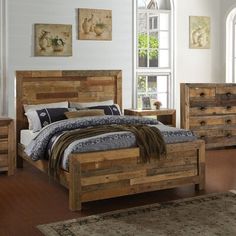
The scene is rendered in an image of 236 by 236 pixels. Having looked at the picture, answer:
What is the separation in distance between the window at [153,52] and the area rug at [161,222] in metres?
3.28

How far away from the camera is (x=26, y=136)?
19.6ft

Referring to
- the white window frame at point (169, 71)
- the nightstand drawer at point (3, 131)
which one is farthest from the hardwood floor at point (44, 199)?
the white window frame at point (169, 71)

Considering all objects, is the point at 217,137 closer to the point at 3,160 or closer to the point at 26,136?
the point at 26,136

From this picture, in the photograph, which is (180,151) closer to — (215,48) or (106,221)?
(106,221)

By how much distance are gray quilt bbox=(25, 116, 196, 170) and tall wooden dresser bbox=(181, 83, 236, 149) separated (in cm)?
136

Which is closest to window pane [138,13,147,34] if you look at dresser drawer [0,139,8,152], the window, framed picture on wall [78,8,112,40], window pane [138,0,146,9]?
the window

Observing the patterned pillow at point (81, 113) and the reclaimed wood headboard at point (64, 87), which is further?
the reclaimed wood headboard at point (64, 87)

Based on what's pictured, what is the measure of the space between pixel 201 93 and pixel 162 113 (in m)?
0.67

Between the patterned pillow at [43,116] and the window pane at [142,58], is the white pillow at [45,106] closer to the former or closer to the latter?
the patterned pillow at [43,116]

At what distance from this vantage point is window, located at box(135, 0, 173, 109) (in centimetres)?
740

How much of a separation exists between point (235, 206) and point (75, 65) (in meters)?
3.32

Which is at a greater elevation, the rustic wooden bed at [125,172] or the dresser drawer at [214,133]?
the dresser drawer at [214,133]

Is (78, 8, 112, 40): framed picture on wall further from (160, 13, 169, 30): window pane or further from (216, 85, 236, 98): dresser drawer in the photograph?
(216, 85, 236, 98): dresser drawer

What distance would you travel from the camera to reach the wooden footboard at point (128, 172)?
4.23 m
